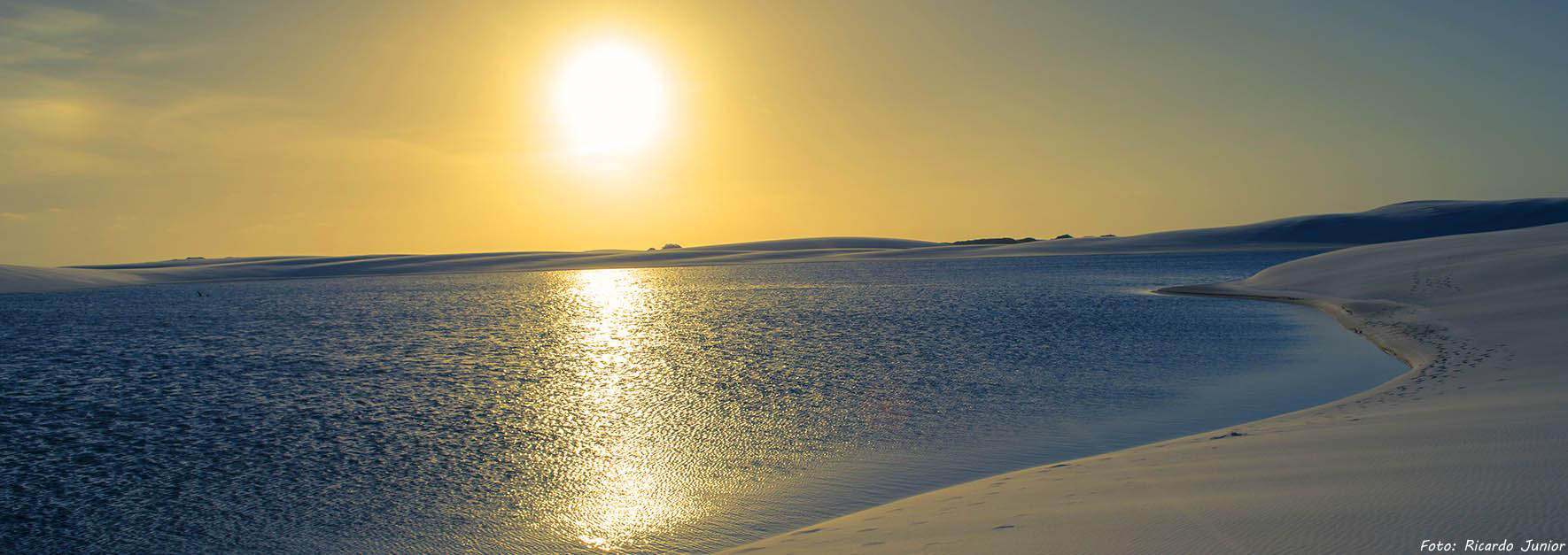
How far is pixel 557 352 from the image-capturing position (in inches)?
988

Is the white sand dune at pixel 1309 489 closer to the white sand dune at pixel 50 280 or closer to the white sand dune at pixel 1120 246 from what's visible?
the white sand dune at pixel 50 280

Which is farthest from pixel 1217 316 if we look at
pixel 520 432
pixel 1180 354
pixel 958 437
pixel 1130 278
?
pixel 1130 278

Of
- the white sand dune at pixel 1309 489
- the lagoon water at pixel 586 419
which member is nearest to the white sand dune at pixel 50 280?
the lagoon water at pixel 586 419

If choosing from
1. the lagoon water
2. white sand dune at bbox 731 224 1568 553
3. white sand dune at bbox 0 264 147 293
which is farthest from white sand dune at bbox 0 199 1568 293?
white sand dune at bbox 731 224 1568 553

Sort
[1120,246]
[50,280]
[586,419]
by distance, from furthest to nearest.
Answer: [1120,246] → [50,280] → [586,419]

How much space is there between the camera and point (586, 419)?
1426 cm

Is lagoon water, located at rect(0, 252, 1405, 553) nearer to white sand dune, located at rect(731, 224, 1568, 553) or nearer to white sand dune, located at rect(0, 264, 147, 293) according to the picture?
white sand dune, located at rect(731, 224, 1568, 553)

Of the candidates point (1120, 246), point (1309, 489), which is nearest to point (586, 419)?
point (1309, 489)

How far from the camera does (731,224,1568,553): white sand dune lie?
5.04 meters

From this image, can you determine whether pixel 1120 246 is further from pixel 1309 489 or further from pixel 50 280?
pixel 50 280

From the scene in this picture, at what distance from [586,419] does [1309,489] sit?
10.9 meters

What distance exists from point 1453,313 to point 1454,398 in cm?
1486

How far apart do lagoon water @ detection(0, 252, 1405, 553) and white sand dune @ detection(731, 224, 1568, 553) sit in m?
1.28

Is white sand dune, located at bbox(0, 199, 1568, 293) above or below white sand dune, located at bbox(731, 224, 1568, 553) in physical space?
above
